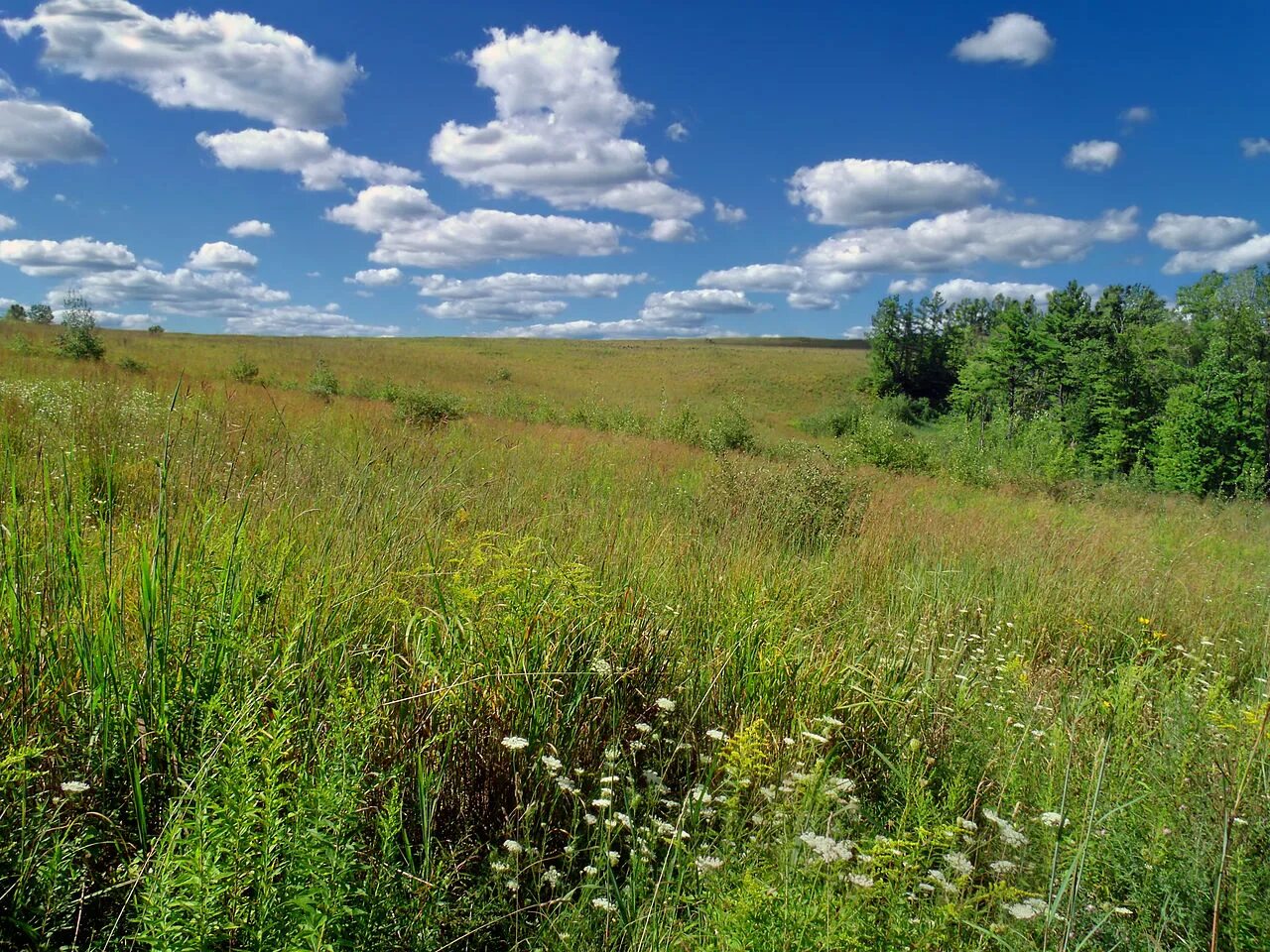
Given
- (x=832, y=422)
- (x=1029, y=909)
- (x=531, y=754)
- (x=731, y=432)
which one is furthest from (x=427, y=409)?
(x=832, y=422)

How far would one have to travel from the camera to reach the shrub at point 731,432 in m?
20.8

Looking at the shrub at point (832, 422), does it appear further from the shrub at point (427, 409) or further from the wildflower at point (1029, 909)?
the wildflower at point (1029, 909)

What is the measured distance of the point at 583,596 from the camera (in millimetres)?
2619

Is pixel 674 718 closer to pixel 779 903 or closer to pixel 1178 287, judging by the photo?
pixel 779 903

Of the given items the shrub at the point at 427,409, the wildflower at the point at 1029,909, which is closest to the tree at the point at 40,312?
the shrub at the point at 427,409

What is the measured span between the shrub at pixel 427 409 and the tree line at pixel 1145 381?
28742 millimetres

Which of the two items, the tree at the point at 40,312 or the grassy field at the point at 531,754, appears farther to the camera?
the tree at the point at 40,312

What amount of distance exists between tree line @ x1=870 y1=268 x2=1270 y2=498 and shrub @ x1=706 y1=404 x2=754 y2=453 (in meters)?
19.7

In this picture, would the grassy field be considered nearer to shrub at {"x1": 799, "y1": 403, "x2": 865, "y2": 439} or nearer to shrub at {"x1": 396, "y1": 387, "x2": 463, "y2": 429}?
shrub at {"x1": 396, "y1": 387, "x2": 463, "y2": 429}

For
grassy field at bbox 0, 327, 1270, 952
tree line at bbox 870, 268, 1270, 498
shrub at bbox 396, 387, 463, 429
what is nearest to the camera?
grassy field at bbox 0, 327, 1270, 952

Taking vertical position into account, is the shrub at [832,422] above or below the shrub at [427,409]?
below

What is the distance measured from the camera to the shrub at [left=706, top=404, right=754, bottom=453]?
20.8m

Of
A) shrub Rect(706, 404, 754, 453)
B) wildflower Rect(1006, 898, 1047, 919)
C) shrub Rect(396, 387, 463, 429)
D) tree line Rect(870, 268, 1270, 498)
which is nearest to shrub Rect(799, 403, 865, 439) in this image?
tree line Rect(870, 268, 1270, 498)

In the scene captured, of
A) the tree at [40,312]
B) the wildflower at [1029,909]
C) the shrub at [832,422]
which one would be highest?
the tree at [40,312]
